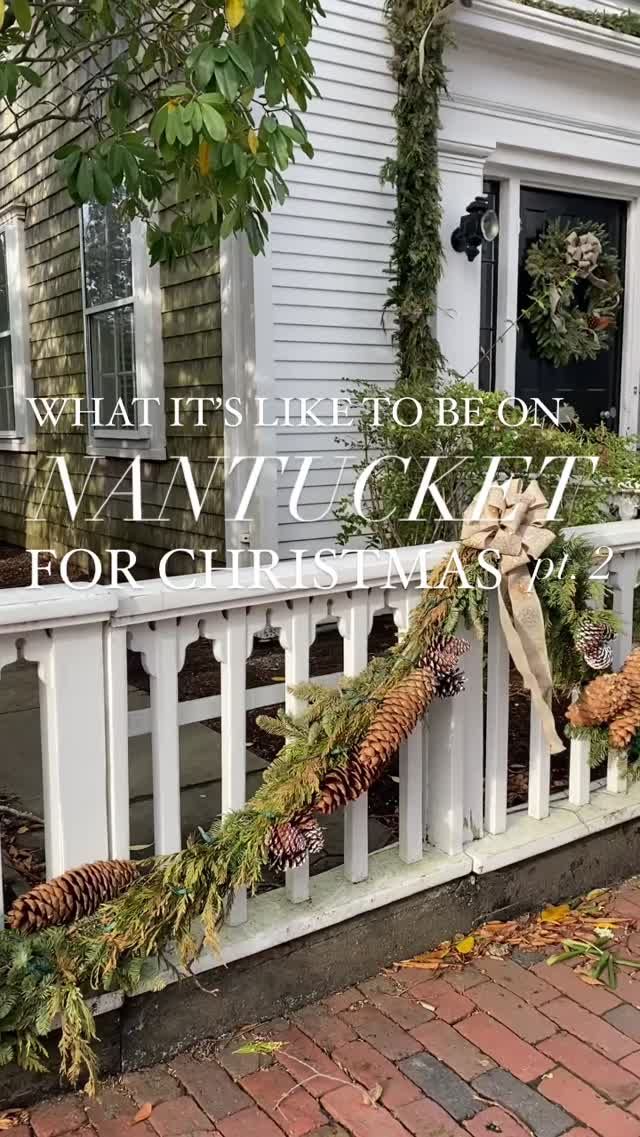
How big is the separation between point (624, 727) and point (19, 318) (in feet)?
25.6

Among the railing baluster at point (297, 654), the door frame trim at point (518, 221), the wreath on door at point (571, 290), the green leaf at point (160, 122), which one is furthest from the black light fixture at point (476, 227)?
the railing baluster at point (297, 654)

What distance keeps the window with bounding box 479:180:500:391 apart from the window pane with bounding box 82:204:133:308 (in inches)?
95.8

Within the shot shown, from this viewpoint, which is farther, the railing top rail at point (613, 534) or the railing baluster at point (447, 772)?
the railing top rail at point (613, 534)

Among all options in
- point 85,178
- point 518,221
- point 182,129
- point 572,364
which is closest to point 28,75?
point 85,178

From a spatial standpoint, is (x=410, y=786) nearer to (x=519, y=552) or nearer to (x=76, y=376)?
(x=519, y=552)

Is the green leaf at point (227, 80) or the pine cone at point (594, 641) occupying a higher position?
the green leaf at point (227, 80)

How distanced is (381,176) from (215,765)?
12.3 ft

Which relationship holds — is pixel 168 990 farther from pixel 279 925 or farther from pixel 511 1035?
pixel 511 1035

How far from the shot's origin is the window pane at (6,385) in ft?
31.3

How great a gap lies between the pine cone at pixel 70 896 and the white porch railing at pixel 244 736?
0.18 ft

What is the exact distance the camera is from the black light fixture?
5630mm

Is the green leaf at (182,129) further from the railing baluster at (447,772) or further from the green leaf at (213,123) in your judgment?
the railing baluster at (447,772)

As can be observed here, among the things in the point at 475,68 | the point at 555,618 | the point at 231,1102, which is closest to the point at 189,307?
the point at 475,68

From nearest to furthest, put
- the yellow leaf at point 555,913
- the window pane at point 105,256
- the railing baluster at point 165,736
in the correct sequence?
the railing baluster at point 165,736, the yellow leaf at point 555,913, the window pane at point 105,256
